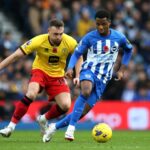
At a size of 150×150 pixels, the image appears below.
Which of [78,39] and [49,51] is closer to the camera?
[49,51]

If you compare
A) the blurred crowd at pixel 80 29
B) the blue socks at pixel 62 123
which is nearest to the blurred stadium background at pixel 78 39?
the blurred crowd at pixel 80 29

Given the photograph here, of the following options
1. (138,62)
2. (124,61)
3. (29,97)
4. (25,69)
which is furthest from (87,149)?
(138,62)

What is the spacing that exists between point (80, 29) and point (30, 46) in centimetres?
964

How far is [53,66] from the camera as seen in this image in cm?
1306

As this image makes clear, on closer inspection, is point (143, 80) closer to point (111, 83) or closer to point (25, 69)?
point (111, 83)

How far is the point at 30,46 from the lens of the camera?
41.3ft

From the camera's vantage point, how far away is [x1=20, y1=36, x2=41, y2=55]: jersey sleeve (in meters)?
12.5

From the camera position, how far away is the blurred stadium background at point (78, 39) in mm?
20047

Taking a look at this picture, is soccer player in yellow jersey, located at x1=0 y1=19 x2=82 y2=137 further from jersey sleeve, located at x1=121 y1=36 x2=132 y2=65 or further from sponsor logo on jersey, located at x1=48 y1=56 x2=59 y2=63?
Answer: jersey sleeve, located at x1=121 y1=36 x2=132 y2=65

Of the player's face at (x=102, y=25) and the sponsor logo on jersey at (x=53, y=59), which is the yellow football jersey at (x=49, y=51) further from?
the player's face at (x=102, y=25)

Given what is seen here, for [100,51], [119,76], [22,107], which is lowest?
[22,107]

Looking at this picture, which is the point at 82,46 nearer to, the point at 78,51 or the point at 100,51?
the point at 78,51

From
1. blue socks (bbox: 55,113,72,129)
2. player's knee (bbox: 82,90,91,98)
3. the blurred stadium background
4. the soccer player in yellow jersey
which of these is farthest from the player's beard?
the blurred stadium background

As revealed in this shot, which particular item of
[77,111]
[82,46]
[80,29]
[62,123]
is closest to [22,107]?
[62,123]
